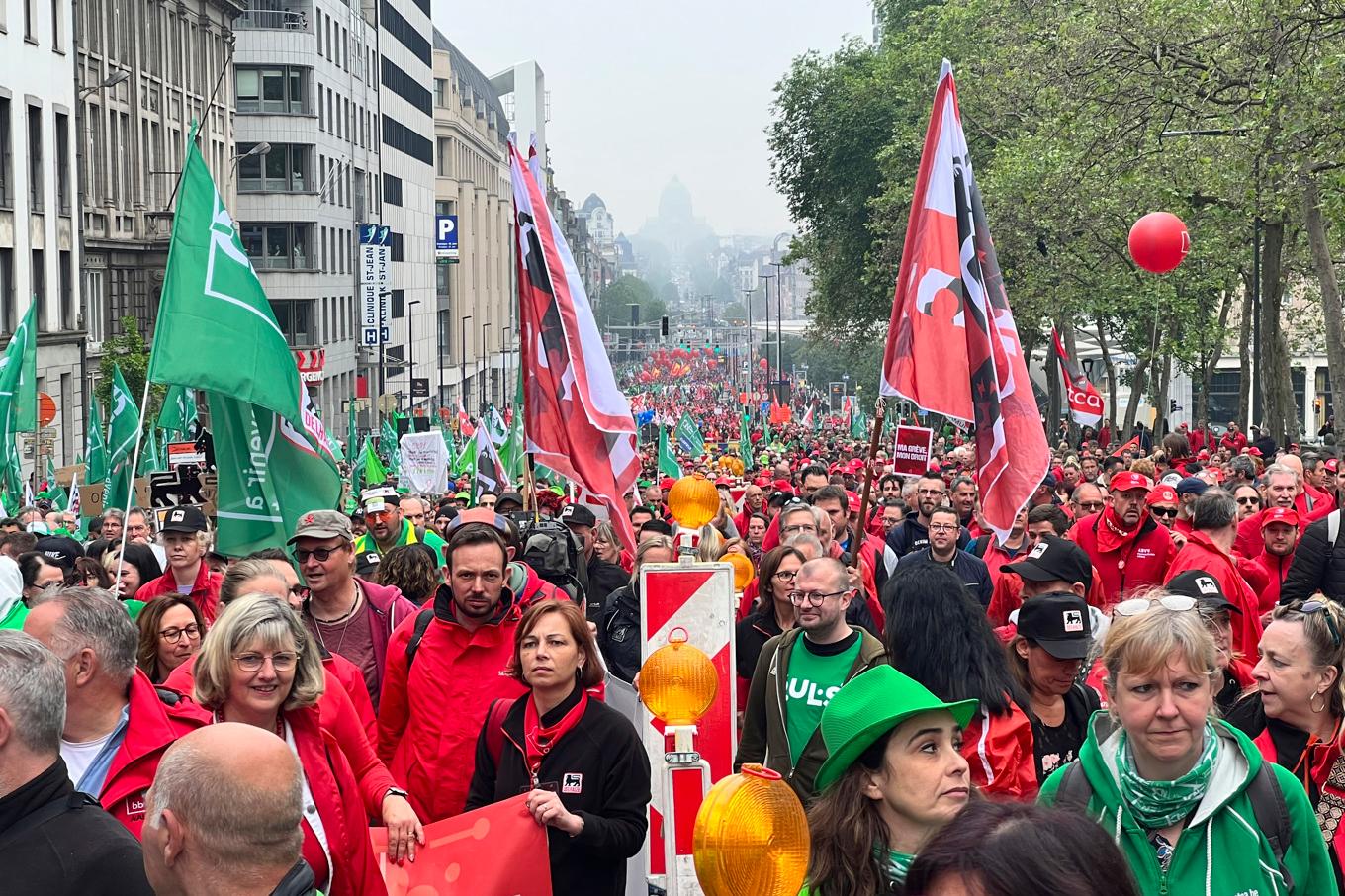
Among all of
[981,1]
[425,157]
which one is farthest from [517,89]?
[981,1]

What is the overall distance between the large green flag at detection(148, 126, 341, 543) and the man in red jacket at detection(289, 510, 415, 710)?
1688 mm

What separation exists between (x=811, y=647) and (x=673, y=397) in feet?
416

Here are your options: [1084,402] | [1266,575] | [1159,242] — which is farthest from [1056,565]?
[1084,402]

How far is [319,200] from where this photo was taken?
71.3 metres

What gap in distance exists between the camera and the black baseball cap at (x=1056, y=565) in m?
7.03

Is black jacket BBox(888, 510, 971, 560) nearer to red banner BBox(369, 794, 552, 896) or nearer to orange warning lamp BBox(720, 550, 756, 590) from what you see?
orange warning lamp BBox(720, 550, 756, 590)

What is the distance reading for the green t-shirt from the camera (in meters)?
6.13

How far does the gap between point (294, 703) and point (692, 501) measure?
2673mm

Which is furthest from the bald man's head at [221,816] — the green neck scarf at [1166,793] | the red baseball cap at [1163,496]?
the red baseball cap at [1163,496]

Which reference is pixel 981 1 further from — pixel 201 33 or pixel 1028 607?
pixel 1028 607

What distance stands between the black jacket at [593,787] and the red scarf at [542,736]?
2 centimetres

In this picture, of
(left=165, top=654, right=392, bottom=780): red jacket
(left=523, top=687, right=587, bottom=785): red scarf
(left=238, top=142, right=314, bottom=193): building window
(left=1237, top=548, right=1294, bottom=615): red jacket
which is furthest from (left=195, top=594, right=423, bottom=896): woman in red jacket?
(left=238, top=142, right=314, bottom=193): building window

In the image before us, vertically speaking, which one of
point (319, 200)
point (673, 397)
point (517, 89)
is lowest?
point (673, 397)

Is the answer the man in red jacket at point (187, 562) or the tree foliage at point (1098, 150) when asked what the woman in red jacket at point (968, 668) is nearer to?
the man in red jacket at point (187, 562)
